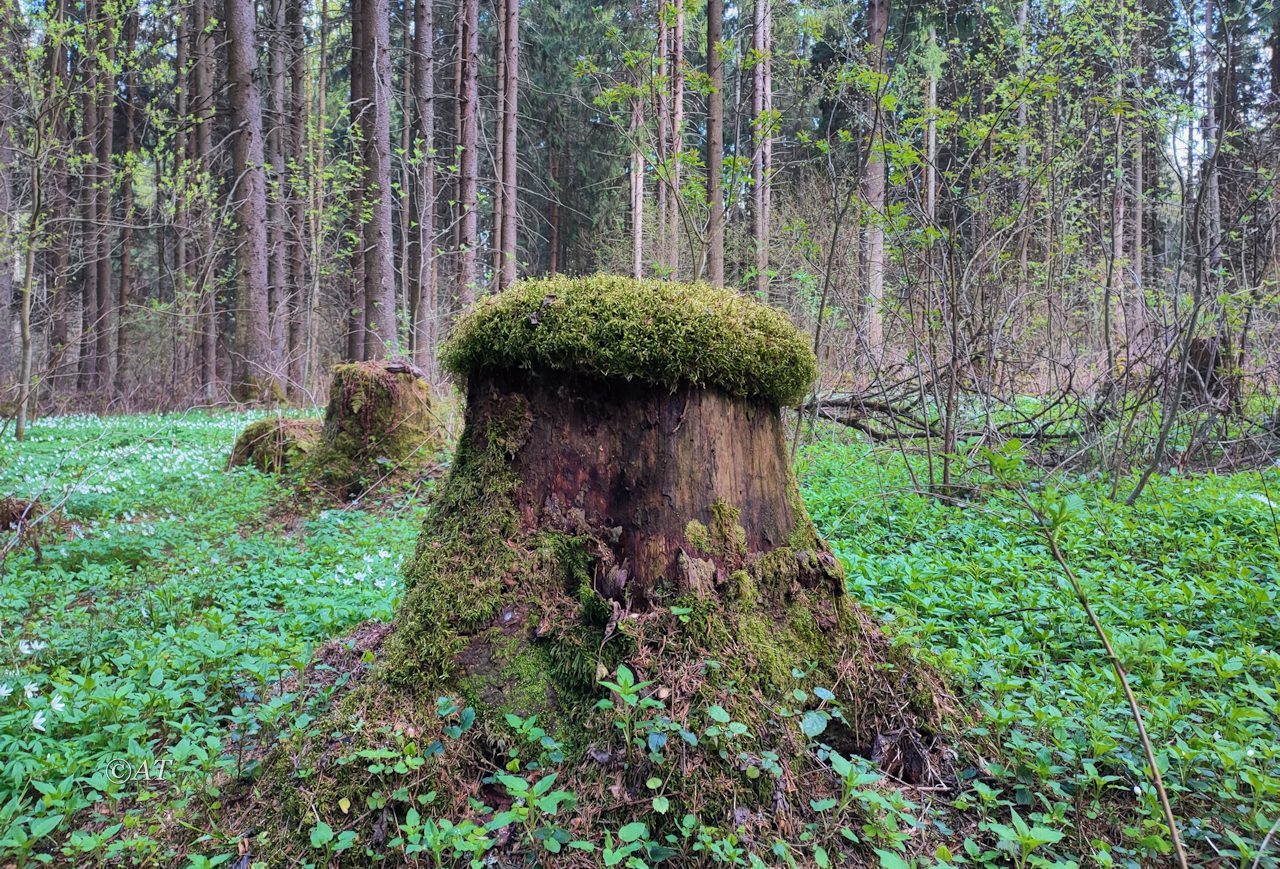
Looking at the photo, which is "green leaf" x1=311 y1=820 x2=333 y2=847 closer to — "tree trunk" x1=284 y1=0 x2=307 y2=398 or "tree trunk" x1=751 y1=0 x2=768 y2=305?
"tree trunk" x1=751 y1=0 x2=768 y2=305

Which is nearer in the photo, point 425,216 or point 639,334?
point 639,334

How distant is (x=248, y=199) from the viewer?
1316 centimetres

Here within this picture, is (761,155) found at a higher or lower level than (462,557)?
higher

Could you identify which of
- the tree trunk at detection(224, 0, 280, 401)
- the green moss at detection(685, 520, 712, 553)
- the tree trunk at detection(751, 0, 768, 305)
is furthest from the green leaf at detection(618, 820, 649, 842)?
the tree trunk at detection(224, 0, 280, 401)

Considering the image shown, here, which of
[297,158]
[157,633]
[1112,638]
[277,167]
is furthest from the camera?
[277,167]

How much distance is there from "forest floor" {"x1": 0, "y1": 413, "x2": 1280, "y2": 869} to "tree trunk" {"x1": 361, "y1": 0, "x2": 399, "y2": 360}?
636 cm

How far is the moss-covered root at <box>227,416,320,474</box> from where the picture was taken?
7410 mm

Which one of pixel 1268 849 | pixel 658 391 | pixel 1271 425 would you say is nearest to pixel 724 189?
pixel 1271 425

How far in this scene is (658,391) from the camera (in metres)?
2.32

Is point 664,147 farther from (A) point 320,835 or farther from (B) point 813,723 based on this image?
(A) point 320,835

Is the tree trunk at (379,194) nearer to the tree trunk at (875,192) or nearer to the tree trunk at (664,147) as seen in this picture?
the tree trunk at (664,147)

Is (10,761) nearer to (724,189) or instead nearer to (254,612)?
(254,612)

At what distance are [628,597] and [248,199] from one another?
14.4 metres

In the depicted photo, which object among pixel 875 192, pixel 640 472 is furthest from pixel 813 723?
pixel 875 192
